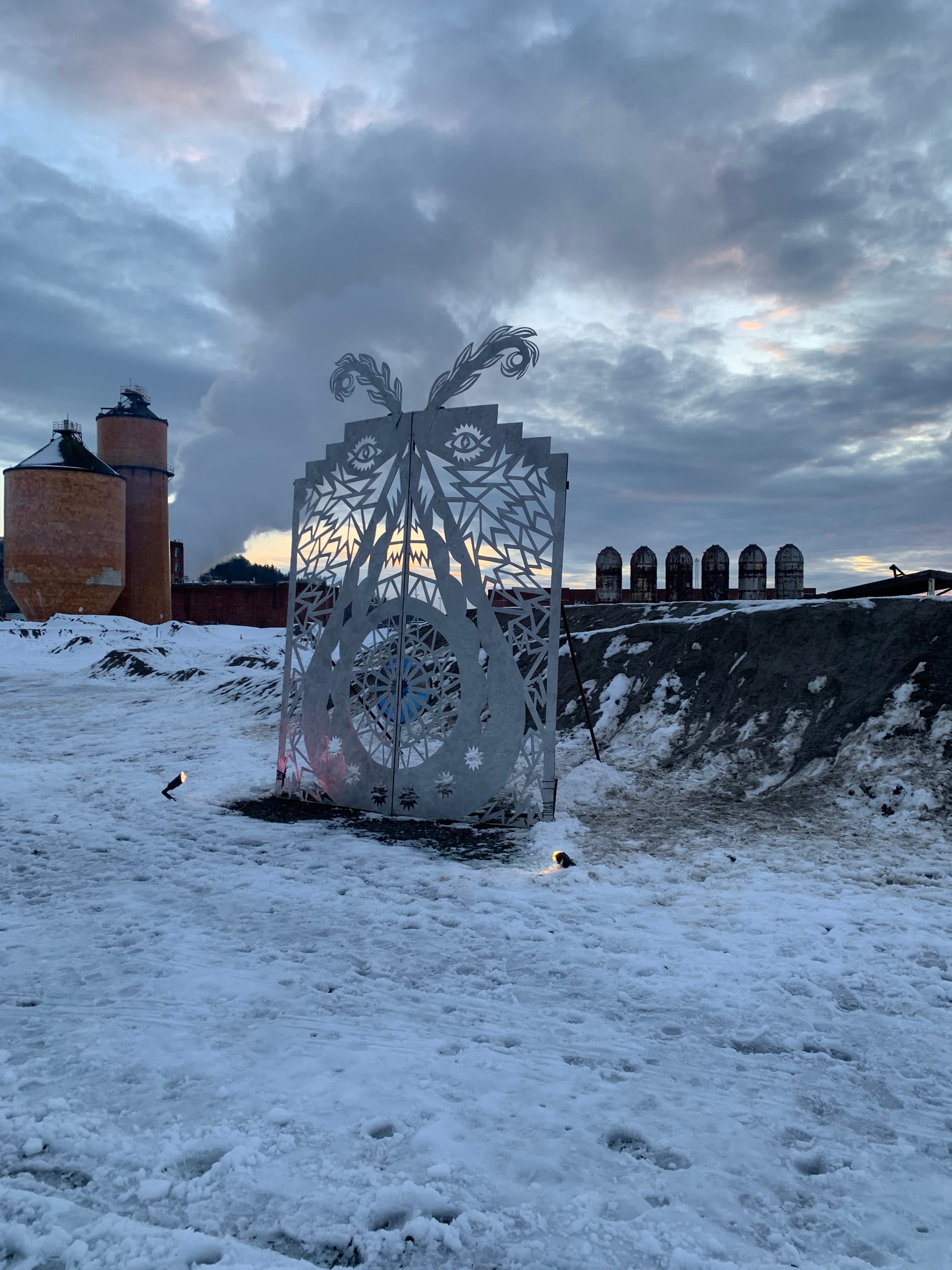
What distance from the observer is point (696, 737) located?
9.57 meters

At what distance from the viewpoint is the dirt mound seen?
785 centimetres

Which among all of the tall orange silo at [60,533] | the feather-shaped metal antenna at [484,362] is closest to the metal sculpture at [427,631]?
the feather-shaped metal antenna at [484,362]

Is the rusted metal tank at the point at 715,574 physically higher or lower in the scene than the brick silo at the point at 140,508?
lower

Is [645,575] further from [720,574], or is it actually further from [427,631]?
[427,631]

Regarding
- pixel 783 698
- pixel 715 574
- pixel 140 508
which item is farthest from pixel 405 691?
pixel 140 508

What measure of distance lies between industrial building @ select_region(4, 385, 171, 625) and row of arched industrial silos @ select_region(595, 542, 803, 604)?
2524 centimetres

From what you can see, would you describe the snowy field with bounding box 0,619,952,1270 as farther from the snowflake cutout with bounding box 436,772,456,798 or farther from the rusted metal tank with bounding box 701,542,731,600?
the rusted metal tank with bounding box 701,542,731,600

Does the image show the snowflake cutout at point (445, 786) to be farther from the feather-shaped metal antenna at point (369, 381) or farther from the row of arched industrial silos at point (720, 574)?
the row of arched industrial silos at point (720, 574)

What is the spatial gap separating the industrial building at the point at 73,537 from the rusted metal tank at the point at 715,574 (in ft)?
88.8

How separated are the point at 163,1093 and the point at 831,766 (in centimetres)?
706

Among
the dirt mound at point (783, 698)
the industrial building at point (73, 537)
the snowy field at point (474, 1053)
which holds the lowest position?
the snowy field at point (474, 1053)

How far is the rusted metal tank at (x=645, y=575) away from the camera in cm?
2066

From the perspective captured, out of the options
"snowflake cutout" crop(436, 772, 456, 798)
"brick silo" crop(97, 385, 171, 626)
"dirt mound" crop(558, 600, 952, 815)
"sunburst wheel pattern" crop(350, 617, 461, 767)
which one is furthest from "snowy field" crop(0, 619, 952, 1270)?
"brick silo" crop(97, 385, 171, 626)

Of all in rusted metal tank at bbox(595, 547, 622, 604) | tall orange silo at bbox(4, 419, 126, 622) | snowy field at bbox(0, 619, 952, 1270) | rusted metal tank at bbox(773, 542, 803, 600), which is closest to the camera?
snowy field at bbox(0, 619, 952, 1270)
